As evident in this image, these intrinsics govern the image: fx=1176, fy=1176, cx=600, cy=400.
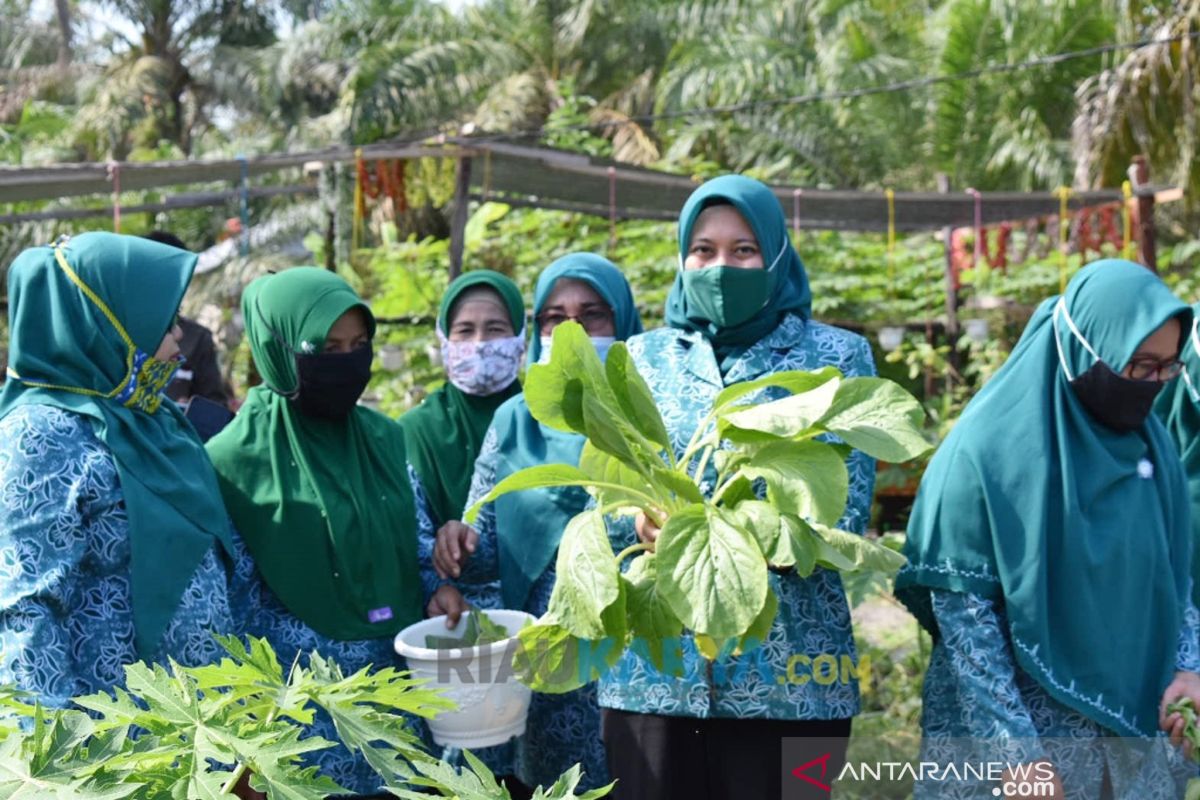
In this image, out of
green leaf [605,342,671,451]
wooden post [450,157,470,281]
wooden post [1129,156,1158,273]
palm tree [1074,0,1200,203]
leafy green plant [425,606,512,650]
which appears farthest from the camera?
palm tree [1074,0,1200,203]

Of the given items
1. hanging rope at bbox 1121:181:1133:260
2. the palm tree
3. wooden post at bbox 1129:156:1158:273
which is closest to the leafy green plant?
wooden post at bbox 1129:156:1158:273

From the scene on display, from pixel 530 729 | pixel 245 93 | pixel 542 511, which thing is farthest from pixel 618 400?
pixel 245 93

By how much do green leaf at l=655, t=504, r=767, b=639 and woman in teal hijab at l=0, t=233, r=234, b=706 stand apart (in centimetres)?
93

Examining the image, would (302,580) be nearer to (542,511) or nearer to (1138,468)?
(542,511)

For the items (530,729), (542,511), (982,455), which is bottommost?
(530,729)

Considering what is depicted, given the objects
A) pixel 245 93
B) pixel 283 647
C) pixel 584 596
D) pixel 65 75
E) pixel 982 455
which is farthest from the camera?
pixel 65 75

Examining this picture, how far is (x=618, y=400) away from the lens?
77.4 inches

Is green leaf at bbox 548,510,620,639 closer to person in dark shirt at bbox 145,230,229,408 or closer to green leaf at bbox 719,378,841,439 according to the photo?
green leaf at bbox 719,378,841,439

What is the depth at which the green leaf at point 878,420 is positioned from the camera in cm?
184

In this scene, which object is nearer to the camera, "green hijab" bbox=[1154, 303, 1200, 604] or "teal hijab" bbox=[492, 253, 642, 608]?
"teal hijab" bbox=[492, 253, 642, 608]

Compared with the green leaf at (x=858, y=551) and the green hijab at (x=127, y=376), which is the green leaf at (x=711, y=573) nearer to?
the green leaf at (x=858, y=551)

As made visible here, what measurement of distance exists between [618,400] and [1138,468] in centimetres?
106

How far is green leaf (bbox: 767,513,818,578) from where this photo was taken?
176cm

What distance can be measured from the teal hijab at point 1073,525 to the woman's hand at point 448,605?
89 centimetres
